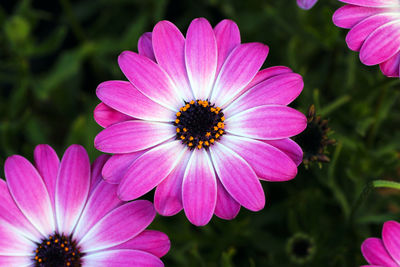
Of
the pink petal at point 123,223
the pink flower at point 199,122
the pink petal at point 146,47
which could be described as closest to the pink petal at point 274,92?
the pink flower at point 199,122

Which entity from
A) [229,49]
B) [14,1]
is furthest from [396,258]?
[14,1]

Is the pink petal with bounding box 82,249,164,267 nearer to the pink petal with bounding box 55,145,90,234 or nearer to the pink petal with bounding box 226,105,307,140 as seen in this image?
the pink petal with bounding box 55,145,90,234

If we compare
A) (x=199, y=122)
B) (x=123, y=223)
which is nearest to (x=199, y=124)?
(x=199, y=122)

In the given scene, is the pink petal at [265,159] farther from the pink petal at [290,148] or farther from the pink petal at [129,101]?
the pink petal at [129,101]

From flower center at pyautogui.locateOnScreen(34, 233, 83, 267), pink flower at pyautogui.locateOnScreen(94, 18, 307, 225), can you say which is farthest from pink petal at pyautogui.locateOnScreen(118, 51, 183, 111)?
flower center at pyautogui.locateOnScreen(34, 233, 83, 267)

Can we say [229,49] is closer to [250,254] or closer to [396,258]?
[396,258]

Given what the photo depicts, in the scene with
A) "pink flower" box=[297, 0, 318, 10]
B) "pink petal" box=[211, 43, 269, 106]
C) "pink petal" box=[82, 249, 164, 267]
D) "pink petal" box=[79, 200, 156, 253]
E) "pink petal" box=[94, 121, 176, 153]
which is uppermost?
"pink flower" box=[297, 0, 318, 10]

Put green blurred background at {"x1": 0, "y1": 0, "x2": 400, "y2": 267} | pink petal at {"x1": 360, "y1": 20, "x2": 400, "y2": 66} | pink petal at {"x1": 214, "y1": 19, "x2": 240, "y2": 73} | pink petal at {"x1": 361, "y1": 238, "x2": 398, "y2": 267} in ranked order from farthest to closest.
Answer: green blurred background at {"x1": 0, "y1": 0, "x2": 400, "y2": 267}
pink petal at {"x1": 214, "y1": 19, "x2": 240, "y2": 73}
pink petal at {"x1": 360, "y1": 20, "x2": 400, "y2": 66}
pink petal at {"x1": 361, "y1": 238, "x2": 398, "y2": 267}

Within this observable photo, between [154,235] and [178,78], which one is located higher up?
[178,78]
